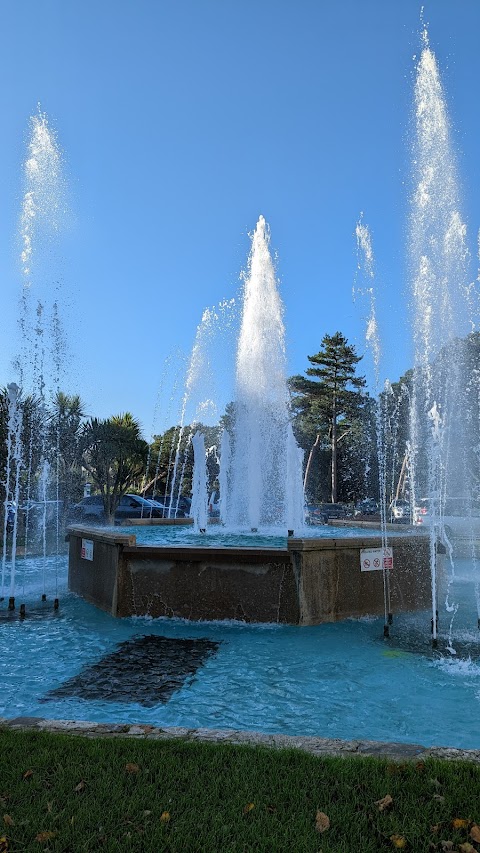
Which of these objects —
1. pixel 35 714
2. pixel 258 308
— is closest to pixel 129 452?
pixel 258 308

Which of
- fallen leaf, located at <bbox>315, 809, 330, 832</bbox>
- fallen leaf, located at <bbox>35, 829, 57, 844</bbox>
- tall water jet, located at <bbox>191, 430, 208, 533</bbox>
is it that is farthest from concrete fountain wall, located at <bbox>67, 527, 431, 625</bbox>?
tall water jet, located at <bbox>191, 430, 208, 533</bbox>

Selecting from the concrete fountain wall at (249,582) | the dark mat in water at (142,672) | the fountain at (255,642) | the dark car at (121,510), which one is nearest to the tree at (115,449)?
the dark car at (121,510)

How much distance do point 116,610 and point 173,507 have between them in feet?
72.2

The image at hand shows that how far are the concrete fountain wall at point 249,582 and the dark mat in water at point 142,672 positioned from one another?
840 mm

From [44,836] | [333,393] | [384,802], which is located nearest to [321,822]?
[384,802]

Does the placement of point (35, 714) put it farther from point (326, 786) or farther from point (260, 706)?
point (326, 786)

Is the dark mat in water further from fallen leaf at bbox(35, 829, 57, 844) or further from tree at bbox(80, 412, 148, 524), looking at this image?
tree at bbox(80, 412, 148, 524)

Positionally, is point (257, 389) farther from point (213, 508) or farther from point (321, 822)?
point (321, 822)

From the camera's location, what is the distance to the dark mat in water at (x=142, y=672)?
5.65 meters

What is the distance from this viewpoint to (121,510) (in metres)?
28.5

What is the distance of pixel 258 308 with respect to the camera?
21562mm

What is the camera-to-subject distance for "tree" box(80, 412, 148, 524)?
96.4 ft

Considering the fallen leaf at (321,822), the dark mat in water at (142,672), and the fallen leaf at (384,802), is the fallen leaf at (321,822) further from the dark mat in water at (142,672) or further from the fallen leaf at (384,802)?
the dark mat in water at (142,672)

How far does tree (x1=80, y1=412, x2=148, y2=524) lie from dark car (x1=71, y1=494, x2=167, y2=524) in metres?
0.61
